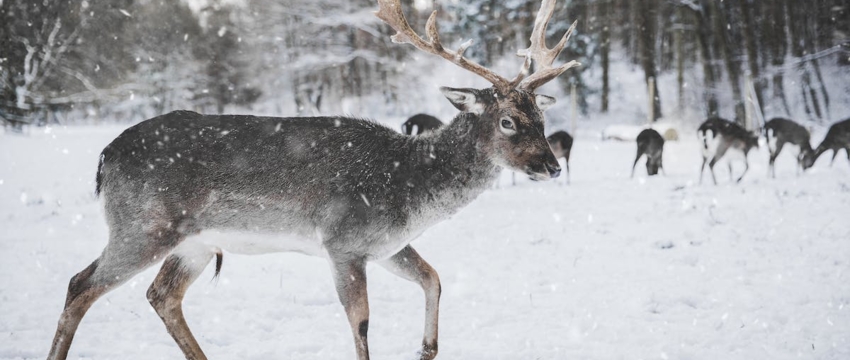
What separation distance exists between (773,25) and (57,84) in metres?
25.4

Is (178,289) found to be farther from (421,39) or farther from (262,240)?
(421,39)

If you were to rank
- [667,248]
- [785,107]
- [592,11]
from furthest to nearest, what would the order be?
[592,11]
[785,107]
[667,248]

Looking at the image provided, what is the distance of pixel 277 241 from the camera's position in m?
3.53

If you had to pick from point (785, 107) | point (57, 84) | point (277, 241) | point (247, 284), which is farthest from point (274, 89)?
point (277, 241)

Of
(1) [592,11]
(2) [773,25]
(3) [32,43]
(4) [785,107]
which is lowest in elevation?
(4) [785,107]

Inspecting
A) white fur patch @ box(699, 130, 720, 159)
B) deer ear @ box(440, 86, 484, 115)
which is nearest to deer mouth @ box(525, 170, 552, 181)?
deer ear @ box(440, 86, 484, 115)

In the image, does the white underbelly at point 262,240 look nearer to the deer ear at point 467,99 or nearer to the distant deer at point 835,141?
the deer ear at point 467,99

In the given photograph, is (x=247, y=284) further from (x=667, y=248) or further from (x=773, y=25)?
(x=773, y=25)

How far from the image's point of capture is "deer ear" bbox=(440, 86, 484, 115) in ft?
11.9

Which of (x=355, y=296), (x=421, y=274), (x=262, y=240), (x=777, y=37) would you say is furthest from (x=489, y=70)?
(x=777, y=37)

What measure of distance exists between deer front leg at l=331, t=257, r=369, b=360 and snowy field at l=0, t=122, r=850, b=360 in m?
0.48

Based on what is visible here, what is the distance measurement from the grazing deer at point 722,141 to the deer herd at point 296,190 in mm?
8524

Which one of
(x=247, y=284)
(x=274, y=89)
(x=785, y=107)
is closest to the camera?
(x=247, y=284)

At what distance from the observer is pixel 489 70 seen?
3.94 m
